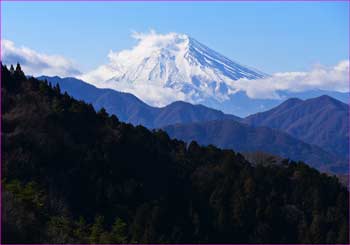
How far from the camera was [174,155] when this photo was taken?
2991cm

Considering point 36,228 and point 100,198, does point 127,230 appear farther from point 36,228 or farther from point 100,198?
point 36,228

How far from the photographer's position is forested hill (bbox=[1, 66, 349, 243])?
2262 cm

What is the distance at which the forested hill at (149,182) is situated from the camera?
22.6 meters

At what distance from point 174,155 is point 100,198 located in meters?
6.93

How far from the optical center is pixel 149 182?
87.1 feet

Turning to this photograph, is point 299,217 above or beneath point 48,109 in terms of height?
beneath

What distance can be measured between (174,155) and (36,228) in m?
20.4

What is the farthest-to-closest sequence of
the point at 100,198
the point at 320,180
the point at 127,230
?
the point at 320,180 < the point at 100,198 < the point at 127,230

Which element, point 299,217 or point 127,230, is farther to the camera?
point 299,217

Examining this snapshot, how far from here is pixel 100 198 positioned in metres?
23.7

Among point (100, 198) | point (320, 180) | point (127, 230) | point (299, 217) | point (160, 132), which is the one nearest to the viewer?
point (127, 230)

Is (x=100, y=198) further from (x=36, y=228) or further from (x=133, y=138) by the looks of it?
(x=36, y=228)

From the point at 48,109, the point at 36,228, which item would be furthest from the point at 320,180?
the point at 36,228

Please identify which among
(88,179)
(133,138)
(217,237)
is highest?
(133,138)
